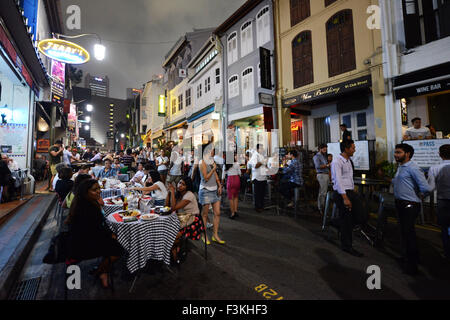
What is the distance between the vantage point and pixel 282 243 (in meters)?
4.44

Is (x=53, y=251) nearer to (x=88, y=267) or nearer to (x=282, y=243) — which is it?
(x=88, y=267)

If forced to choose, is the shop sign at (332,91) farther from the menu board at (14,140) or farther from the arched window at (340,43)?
the menu board at (14,140)

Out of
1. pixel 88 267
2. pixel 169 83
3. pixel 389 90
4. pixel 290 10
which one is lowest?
pixel 88 267

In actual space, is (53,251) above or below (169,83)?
below

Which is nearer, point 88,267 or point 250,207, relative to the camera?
point 88,267

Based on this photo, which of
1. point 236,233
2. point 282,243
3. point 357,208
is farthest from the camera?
point 236,233

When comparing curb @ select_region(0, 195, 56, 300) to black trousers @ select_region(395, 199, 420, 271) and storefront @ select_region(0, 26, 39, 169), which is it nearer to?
storefront @ select_region(0, 26, 39, 169)

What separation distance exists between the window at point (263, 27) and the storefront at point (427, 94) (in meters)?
7.64

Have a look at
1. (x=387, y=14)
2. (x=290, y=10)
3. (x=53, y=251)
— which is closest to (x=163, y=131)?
(x=290, y=10)

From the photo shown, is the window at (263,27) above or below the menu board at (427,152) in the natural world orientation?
above

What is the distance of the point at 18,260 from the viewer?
11.3 ft

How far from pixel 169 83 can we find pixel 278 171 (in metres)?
21.5

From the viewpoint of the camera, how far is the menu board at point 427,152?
19.4ft

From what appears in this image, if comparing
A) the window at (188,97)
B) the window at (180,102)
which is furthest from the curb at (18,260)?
the window at (180,102)
